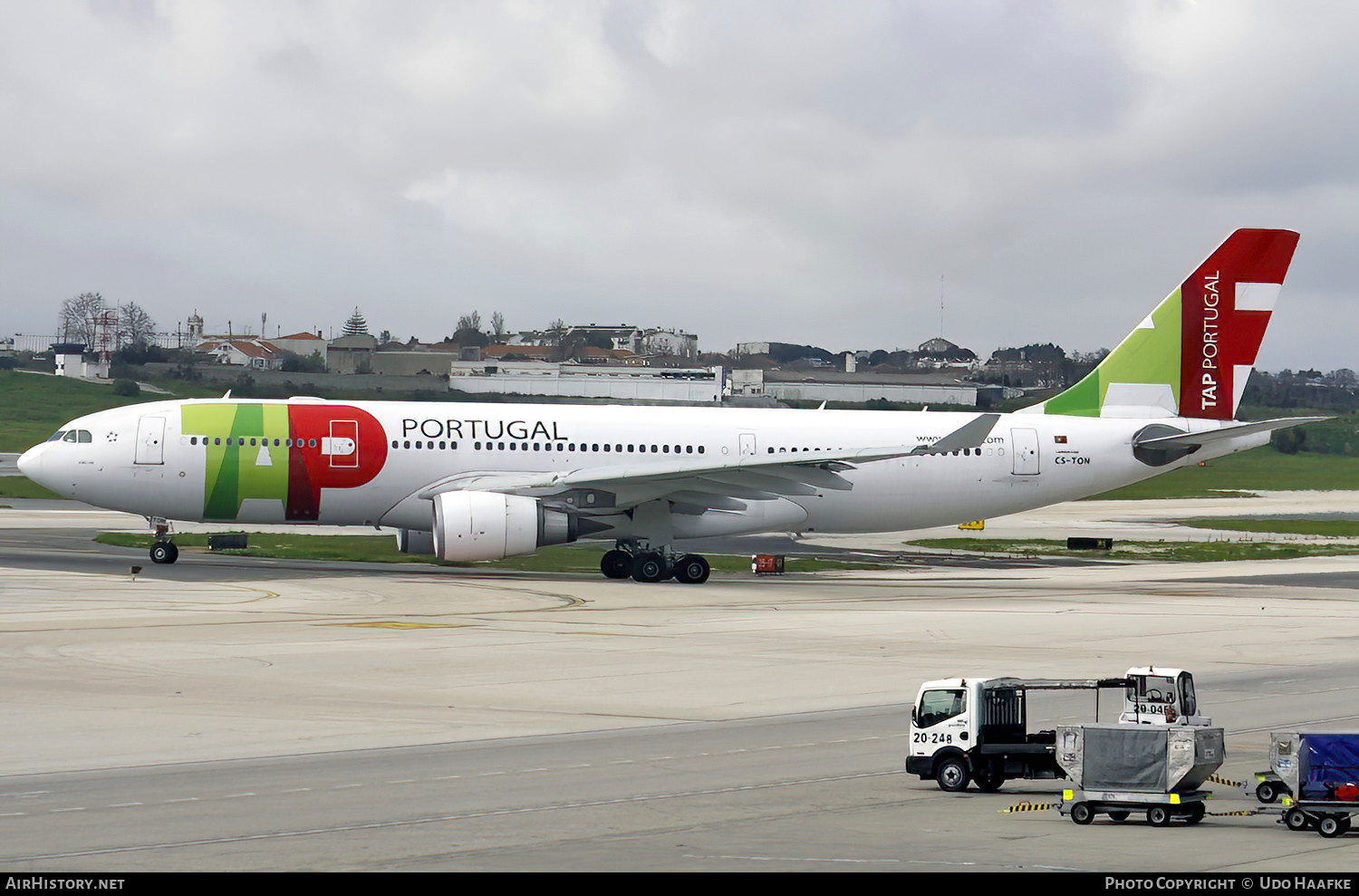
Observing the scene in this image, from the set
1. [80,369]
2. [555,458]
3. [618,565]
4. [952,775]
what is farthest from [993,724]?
[80,369]

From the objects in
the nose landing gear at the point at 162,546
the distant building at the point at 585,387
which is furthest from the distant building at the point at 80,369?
the nose landing gear at the point at 162,546

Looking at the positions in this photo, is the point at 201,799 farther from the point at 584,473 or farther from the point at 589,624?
the point at 584,473

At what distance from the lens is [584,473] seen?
132ft

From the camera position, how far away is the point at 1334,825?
543 inches

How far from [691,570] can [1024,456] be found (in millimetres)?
11097

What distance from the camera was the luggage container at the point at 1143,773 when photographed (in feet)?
47.8

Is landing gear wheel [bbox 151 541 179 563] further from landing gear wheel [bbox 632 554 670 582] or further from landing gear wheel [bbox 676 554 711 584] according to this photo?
landing gear wheel [bbox 676 554 711 584]

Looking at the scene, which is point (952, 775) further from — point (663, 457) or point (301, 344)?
point (301, 344)

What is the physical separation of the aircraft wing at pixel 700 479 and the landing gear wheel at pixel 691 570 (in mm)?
1353

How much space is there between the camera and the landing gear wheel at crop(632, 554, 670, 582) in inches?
1629

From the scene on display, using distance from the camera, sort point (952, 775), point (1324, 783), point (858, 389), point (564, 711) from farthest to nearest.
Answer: point (858, 389) → point (564, 711) → point (952, 775) → point (1324, 783)

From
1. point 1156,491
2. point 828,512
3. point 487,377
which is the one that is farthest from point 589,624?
point 487,377

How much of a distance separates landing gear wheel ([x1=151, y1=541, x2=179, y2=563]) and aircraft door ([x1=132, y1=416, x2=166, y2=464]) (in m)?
2.47

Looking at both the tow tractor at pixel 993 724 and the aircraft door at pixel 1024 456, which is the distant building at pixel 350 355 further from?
the tow tractor at pixel 993 724
